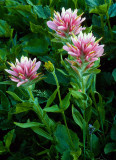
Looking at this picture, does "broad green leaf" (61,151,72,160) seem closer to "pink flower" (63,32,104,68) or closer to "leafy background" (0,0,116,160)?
"leafy background" (0,0,116,160)

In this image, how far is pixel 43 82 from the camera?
1.86m

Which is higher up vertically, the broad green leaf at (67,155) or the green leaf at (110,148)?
the broad green leaf at (67,155)

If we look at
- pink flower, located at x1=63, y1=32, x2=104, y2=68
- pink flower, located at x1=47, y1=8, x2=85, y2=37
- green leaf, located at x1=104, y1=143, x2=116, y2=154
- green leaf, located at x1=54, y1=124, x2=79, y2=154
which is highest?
pink flower, located at x1=47, y1=8, x2=85, y2=37

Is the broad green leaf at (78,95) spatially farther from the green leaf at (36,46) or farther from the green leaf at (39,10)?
the green leaf at (39,10)

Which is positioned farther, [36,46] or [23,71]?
[36,46]

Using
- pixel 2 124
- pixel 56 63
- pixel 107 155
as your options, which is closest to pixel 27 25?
pixel 56 63

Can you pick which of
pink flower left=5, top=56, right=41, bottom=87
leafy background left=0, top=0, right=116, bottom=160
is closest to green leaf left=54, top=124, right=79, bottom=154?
leafy background left=0, top=0, right=116, bottom=160

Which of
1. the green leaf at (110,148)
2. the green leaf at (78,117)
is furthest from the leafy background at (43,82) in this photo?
the green leaf at (78,117)

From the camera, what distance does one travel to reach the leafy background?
1464mm

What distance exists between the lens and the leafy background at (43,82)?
146cm

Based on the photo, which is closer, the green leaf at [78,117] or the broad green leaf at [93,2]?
the green leaf at [78,117]

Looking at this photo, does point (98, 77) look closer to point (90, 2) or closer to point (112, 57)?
point (112, 57)

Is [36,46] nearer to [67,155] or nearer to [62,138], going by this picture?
[62,138]

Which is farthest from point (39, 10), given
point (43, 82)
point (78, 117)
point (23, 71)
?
point (78, 117)
